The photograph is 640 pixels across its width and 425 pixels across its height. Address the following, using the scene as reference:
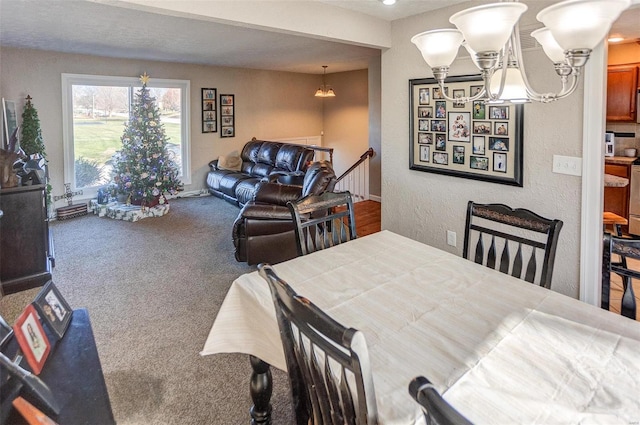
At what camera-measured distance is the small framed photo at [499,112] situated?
3.11 m

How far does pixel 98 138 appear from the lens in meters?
6.80

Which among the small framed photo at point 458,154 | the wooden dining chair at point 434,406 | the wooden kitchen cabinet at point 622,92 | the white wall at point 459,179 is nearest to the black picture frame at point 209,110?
the white wall at point 459,179

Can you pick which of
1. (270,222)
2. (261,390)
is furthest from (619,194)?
(261,390)

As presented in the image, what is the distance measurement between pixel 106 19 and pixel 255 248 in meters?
2.77

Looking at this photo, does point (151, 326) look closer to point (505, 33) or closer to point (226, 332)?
point (226, 332)

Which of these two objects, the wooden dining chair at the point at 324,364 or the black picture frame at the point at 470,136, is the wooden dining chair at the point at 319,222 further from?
the black picture frame at the point at 470,136

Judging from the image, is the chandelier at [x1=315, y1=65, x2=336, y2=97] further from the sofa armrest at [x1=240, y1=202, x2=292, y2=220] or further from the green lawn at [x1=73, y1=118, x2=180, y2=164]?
the sofa armrest at [x1=240, y1=202, x2=292, y2=220]

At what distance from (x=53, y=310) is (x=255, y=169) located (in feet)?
19.5

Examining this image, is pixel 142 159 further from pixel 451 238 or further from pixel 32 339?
pixel 32 339

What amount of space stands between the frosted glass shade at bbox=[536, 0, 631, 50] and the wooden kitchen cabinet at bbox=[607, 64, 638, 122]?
4.95 metres

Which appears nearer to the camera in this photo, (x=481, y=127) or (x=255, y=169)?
(x=481, y=127)

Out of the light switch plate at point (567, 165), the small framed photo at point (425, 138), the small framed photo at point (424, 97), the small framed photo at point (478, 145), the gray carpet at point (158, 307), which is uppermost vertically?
the small framed photo at point (424, 97)

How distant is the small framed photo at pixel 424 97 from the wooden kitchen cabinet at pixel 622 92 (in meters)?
3.14

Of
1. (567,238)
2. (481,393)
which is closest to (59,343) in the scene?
(481,393)
